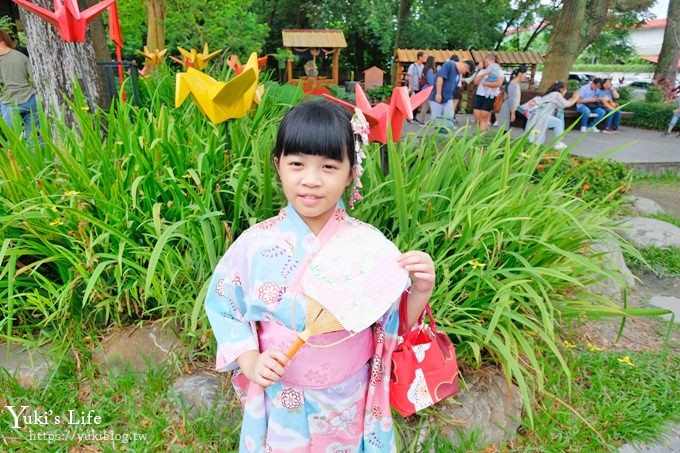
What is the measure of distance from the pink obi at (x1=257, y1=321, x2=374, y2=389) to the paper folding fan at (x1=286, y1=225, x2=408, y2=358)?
22cm

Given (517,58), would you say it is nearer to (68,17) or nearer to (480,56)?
(480,56)

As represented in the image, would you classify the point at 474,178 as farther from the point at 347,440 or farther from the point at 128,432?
the point at 128,432

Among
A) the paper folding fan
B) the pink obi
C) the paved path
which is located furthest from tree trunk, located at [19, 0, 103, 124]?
the paved path

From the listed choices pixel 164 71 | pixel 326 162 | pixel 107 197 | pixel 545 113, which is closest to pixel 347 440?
pixel 326 162

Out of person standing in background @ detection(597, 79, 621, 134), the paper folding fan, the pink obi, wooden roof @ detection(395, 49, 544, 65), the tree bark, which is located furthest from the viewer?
wooden roof @ detection(395, 49, 544, 65)

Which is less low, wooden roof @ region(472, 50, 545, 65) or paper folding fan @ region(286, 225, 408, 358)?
wooden roof @ region(472, 50, 545, 65)

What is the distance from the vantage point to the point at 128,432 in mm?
1662

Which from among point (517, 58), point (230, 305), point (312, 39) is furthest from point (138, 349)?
point (517, 58)

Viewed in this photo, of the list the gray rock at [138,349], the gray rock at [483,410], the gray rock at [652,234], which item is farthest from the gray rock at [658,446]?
the gray rock at [652,234]

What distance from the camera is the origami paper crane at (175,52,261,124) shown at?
1.74 m

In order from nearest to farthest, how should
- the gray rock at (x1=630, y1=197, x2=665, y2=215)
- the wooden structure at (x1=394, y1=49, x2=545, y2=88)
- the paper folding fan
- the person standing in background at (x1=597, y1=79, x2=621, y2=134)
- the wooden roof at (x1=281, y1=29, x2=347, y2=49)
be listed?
the paper folding fan, the gray rock at (x1=630, y1=197, x2=665, y2=215), the person standing in background at (x1=597, y1=79, x2=621, y2=134), the wooden roof at (x1=281, y1=29, x2=347, y2=49), the wooden structure at (x1=394, y1=49, x2=545, y2=88)

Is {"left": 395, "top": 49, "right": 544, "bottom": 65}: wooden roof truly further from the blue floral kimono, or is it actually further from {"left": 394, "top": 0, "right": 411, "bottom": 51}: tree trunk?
the blue floral kimono

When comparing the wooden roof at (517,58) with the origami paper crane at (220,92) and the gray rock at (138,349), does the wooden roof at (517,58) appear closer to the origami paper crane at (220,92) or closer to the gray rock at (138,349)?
the origami paper crane at (220,92)

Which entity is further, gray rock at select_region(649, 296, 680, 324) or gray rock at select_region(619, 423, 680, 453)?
gray rock at select_region(649, 296, 680, 324)
